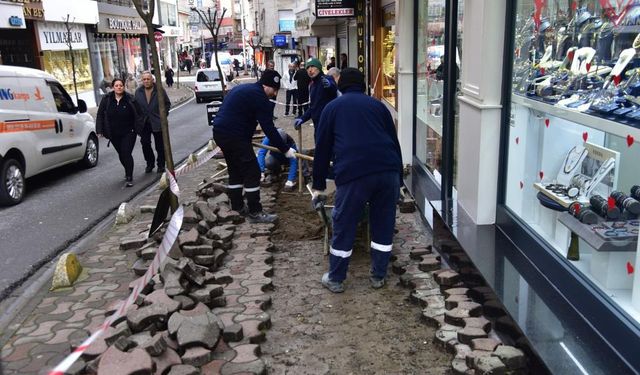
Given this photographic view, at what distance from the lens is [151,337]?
363 cm

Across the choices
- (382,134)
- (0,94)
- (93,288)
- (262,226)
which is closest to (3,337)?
(93,288)

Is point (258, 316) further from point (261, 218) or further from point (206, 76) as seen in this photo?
point (206, 76)

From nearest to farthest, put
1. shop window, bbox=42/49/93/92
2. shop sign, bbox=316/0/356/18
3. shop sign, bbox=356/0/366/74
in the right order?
shop sign, bbox=356/0/366/74
shop sign, bbox=316/0/356/18
shop window, bbox=42/49/93/92

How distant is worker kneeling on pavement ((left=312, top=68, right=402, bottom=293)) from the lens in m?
4.54

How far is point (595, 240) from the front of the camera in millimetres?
3467

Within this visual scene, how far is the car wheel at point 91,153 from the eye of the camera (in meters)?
11.1

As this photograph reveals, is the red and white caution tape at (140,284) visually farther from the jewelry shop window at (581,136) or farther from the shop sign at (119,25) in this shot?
the shop sign at (119,25)

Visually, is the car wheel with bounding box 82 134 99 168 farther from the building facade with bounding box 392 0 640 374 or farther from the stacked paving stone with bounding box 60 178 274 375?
the building facade with bounding box 392 0 640 374

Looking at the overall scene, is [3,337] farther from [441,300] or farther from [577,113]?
[577,113]

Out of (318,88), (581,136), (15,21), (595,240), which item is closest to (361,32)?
(318,88)

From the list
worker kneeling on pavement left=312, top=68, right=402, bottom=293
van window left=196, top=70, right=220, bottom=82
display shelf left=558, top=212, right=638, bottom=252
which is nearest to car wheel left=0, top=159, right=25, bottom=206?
worker kneeling on pavement left=312, top=68, right=402, bottom=293

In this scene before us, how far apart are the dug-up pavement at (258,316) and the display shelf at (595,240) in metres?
0.72

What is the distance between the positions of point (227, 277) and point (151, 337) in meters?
1.33

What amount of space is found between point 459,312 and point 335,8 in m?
12.8
